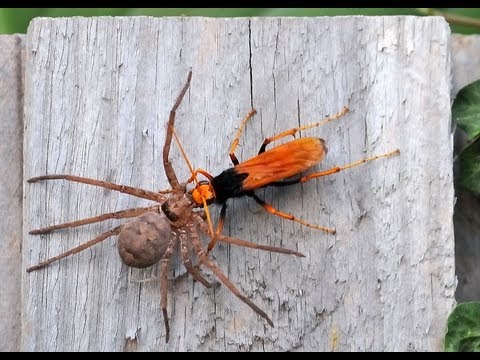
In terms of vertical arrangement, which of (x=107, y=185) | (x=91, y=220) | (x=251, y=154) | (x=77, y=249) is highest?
(x=251, y=154)

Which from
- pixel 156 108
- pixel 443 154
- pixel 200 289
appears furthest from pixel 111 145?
pixel 443 154

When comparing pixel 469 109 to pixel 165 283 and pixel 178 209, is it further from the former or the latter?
pixel 165 283

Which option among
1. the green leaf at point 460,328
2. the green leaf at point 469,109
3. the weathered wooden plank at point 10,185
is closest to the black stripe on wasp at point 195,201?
the weathered wooden plank at point 10,185

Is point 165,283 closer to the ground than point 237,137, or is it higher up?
closer to the ground

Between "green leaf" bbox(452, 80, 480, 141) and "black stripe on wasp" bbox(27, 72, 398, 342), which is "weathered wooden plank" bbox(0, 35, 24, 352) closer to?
"black stripe on wasp" bbox(27, 72, 398, 342)

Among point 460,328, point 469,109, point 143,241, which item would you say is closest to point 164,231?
point 143,241

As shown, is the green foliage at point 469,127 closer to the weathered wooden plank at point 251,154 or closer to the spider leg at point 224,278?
the weathered wooden plank at point 251,154

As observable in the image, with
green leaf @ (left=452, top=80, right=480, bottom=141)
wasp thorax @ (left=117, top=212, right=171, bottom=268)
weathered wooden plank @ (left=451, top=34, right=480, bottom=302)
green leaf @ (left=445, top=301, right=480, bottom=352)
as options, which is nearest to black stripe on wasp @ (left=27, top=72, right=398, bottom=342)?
wasp thorax @ (left=117, top=212, right=171, bottom=268)
